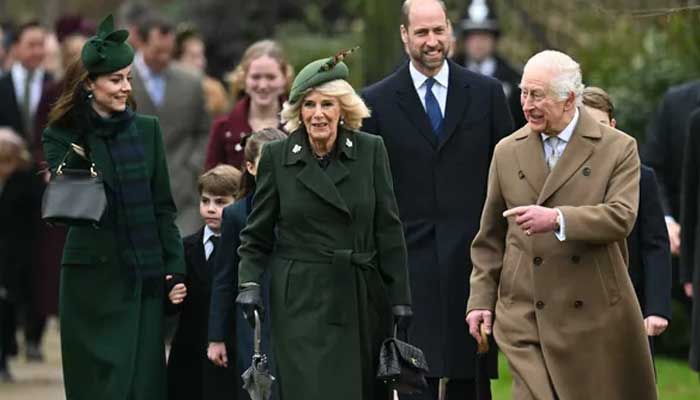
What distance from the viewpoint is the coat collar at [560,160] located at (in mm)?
9500

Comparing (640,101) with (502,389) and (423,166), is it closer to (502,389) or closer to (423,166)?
(502,389)

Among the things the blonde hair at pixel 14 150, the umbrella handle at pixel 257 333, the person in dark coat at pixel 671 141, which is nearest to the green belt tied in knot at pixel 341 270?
the umbrella handle at pixel 257 333

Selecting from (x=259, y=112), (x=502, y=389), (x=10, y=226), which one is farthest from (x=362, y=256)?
(x=10, y=226)

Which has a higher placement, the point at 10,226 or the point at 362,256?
the point at 362,256

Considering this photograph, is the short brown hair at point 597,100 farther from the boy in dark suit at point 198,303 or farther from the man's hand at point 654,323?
the boy in dark suit at point 198,303

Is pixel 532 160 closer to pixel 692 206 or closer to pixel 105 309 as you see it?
pixel 105 309

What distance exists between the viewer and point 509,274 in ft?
31.7

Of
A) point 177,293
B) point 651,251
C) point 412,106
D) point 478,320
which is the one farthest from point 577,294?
point 177,293

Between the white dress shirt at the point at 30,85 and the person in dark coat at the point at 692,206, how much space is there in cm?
688

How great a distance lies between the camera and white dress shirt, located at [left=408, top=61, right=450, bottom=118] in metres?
11.2

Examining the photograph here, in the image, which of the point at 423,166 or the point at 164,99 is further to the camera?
the point at 164,99

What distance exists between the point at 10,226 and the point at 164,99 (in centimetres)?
188

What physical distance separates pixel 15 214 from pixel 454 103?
6.56 metres

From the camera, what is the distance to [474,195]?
11055mm
